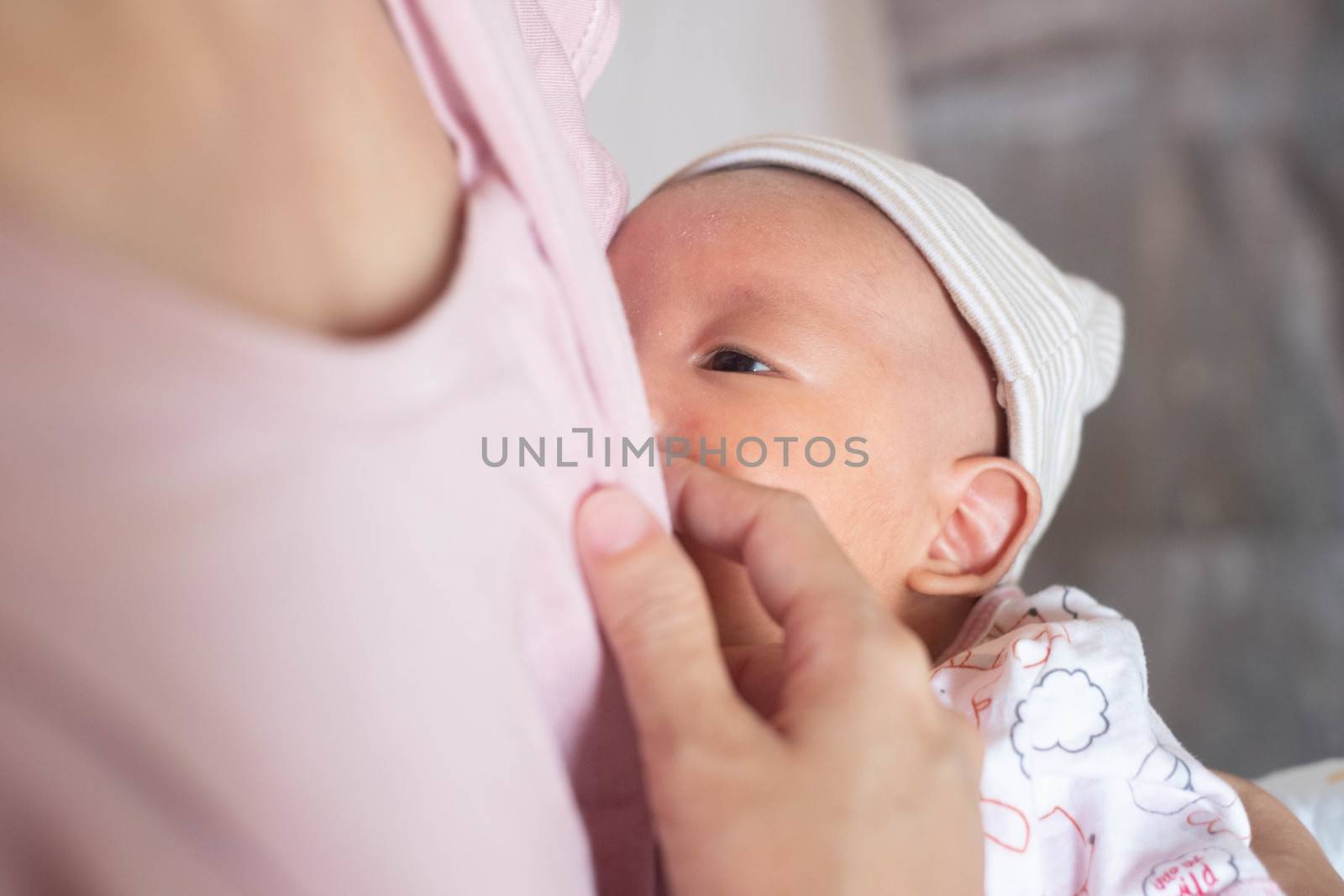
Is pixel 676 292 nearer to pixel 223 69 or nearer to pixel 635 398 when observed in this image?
pixel 635 398

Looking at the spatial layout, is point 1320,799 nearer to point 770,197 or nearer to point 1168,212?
point 770,197

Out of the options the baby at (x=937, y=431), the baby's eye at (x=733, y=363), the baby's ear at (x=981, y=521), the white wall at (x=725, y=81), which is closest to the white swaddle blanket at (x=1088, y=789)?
the baby at (x=937, y=431)

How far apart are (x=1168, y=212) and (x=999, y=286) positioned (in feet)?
3.92

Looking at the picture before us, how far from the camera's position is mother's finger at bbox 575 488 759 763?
17.5 inches

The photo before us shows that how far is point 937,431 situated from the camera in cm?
92

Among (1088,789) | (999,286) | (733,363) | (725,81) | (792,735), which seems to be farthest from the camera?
(725,81)

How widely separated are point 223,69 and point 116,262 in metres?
0.08

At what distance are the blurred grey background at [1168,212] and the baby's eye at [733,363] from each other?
0.66m

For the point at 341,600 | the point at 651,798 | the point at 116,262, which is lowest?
the point at 651,798

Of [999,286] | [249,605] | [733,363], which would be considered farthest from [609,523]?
[999,286]

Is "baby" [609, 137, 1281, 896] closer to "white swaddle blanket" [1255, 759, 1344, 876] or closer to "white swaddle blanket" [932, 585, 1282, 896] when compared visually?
"white swaddle blanket" [932, 585, 1282, 896]

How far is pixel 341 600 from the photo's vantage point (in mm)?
353

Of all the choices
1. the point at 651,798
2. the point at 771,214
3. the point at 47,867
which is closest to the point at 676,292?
the point at 771,214

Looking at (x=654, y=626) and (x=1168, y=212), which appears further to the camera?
(x=1168, y=212)
